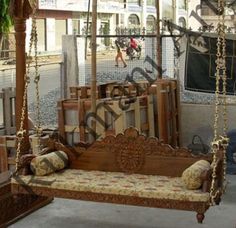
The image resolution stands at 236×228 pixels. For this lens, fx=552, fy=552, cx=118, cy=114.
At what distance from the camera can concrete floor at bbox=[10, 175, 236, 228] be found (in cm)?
474

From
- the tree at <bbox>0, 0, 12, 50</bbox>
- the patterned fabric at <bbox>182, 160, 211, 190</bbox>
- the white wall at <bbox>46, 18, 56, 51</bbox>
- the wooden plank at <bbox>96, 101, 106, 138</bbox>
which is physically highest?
the white wall at <bbox>46, 18, 56, 51</bbox>

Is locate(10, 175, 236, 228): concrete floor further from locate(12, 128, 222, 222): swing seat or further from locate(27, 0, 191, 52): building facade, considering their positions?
locate(27, 0, 191, 52): building facade

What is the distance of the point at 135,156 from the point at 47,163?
74 centimetres

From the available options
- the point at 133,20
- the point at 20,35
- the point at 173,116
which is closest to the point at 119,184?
the point at 20,35

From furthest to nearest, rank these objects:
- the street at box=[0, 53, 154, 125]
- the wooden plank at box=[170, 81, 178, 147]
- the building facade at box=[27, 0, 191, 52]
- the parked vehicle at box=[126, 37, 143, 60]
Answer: the building facade at box=[27, 0, 191, 52] < the parked vehicle at box=[126, 37, 143, 60] < the street at box=[0, 53, 154, 125] < the wooden plank at box=[170, 81, 178, 147]

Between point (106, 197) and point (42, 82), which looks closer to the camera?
point (106, 197)

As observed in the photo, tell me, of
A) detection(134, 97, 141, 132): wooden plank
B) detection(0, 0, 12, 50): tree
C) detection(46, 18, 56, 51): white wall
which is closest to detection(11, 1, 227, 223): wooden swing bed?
detection(134, 97, 141, 132): wooden plank

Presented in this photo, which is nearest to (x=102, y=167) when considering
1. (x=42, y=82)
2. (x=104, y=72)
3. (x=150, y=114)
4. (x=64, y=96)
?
(x=150, y=114)

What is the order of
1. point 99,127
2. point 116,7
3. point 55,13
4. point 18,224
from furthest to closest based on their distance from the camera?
point 116,7 → point 55,13 → point 99,127 → point 18,224

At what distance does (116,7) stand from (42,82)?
1722 cm

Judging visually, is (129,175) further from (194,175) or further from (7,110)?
(7,110)

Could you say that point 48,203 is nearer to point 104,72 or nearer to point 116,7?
point 104,72

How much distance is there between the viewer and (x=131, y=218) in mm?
4934

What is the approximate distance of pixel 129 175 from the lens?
4.63 meters
